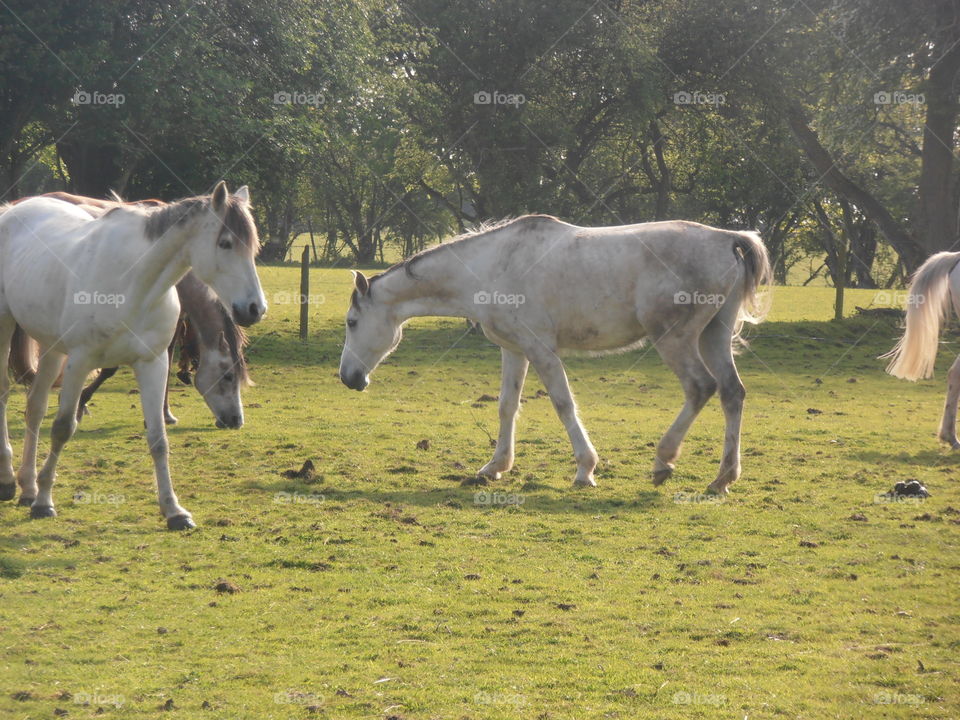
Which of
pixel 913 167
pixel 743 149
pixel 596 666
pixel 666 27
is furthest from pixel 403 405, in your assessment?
pixel 913 167

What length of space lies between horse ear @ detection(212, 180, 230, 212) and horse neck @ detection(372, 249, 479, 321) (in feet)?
10.3

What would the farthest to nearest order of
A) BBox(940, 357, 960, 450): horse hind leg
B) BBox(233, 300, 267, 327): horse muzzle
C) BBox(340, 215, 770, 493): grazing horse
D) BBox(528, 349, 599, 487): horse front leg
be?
BBox(940, 357, 960, 450): horse hind leg
BBox(528, 349, 599, 487): horse front leg
BBox(340, 215, 770, 493): grazing horse
BBox(233, 300, 267, 327): horse muzzle

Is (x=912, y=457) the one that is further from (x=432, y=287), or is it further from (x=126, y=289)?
(x=126, y=289)

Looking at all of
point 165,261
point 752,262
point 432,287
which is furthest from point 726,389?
point 165,261

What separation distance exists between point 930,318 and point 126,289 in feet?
29.0

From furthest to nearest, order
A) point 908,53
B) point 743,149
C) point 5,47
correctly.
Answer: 1. point 743,149
2. point 908,53
3. point 5,47

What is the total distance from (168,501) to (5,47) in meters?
11.6

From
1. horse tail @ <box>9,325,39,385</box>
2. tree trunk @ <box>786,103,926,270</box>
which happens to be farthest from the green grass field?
tree trunk @ <box>786,103,926,270</box>

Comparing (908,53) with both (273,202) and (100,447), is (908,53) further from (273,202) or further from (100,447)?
(100,447)

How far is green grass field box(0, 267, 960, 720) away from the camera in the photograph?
187 inches

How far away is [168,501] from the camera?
25.2 ft

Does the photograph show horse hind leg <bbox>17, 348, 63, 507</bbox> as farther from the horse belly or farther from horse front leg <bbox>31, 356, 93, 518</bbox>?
the horse belly

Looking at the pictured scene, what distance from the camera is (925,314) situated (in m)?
11.8

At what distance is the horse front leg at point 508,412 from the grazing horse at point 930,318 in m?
4.80
